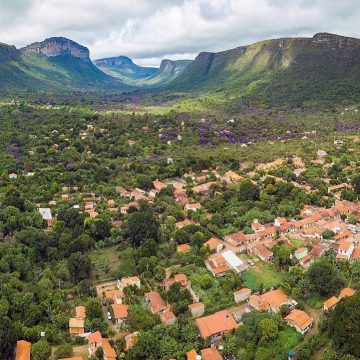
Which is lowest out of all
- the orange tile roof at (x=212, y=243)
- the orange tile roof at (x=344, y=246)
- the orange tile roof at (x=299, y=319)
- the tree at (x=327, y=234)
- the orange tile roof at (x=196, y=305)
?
the orange tile roof at (x=196, y=305)

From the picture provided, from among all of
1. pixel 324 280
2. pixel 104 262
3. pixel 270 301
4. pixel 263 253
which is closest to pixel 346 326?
pixel 324 280

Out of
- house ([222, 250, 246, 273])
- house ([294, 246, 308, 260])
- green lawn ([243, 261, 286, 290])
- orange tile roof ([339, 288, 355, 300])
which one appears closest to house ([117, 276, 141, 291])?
house ([222, 250, 246, 273])

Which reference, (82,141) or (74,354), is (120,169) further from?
(74,354)

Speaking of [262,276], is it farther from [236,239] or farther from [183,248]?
[183,248]

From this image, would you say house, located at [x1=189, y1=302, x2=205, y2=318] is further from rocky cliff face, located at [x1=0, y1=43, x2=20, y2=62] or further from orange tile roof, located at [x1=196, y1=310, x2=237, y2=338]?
rocky cliff face, located at [x1=0, y1=43, x2=20, y2=62]

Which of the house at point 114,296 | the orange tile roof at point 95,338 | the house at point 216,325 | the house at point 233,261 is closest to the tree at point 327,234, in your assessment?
the house at point 233,261

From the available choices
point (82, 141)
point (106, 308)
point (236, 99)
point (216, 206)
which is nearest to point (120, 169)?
point (82, 141)

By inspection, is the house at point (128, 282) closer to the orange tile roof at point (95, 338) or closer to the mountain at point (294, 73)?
the orange tile roof at point (95, 338)
